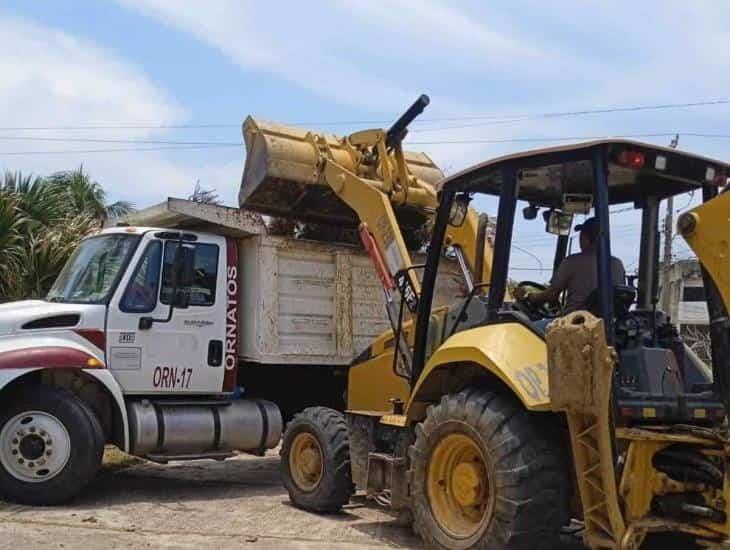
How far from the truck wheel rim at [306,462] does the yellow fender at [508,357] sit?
6.69ft

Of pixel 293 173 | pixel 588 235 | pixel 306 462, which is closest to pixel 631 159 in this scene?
pixel 588 235

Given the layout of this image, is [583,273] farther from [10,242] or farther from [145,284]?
[10,242]

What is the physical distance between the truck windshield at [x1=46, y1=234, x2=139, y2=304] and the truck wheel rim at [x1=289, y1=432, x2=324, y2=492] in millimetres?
2445

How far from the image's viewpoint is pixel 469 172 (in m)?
7.00

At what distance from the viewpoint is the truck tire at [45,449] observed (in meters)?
8.48

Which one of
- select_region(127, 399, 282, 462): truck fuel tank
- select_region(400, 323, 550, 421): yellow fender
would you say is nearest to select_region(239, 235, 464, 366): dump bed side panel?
select_region(127, 399, 282, 462): truck fuel tank

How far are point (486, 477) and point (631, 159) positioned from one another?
219cm

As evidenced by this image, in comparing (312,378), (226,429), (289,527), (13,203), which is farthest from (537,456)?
(13,203)

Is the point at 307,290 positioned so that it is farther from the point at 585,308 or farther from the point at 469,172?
the point at 585,308

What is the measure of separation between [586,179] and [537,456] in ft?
6.09

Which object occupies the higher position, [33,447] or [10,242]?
[10,242]

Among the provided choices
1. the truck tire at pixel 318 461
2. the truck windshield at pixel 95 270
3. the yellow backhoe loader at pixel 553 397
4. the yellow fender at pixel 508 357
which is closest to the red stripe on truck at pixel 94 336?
the truck windshield at pixel 95 270

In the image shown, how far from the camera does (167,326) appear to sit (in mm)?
9680

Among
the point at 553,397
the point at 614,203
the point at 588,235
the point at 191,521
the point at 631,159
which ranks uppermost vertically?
the point at 631,159
